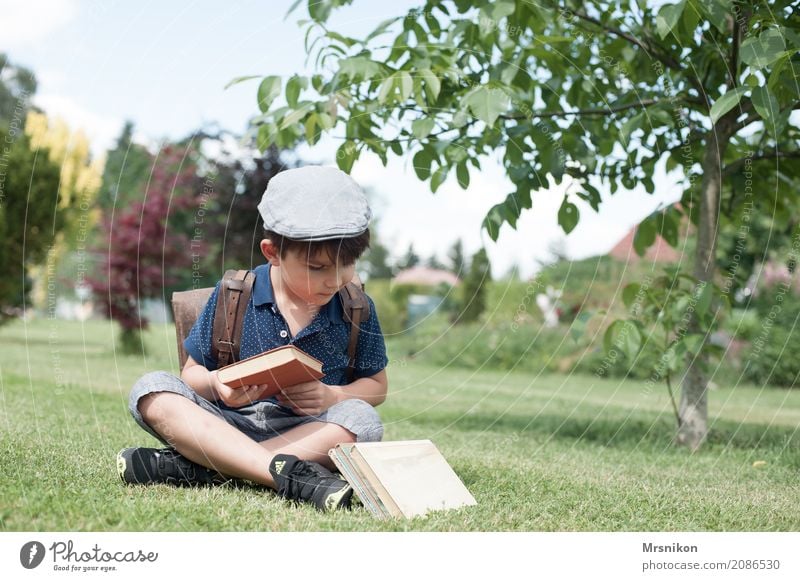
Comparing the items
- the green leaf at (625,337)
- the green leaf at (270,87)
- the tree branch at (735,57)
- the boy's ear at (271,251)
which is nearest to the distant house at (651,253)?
the tree branch at (735,57)

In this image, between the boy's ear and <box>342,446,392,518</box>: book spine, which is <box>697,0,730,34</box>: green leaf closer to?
the boy's ear

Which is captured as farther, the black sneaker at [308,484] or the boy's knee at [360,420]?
the boy's knee at [360,420]

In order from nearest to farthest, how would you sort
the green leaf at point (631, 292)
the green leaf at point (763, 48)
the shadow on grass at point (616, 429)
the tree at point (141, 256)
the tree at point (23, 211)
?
the green leaf at point (763, 48)
the green leaf at point (631, 292)
the shadow on grass at point (616, 429)
the tree at point (141, 256)
the tree at point (23, 211)

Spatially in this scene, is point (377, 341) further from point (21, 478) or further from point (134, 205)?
point (134, 205)

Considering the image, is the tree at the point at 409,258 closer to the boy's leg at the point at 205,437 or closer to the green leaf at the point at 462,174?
the green leaf at the point at 462,174

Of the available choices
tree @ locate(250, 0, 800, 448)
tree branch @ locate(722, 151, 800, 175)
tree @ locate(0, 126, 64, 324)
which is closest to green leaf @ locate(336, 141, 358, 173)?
tree @ locate(250, 0, 800, 448)

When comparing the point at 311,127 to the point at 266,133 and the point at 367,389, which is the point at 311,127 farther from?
the point at 367,389

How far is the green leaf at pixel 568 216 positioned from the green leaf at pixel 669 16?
3.12ft

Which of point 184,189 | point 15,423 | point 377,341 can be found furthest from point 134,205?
point 377,341

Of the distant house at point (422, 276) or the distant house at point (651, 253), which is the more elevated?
the distant house at point (422, 276)

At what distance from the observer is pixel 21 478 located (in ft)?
8.41

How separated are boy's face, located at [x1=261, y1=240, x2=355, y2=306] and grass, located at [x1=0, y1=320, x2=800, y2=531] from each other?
68 centimetres

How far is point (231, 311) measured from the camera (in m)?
2.85

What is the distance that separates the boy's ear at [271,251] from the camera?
9.16 feet
